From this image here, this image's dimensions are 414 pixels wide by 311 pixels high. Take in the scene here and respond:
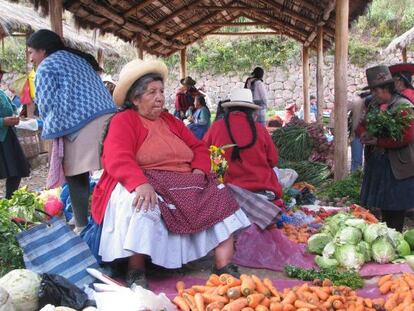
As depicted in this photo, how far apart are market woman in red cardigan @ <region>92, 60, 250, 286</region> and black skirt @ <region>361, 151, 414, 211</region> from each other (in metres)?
2.05

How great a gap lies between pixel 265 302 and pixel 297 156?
255 inches

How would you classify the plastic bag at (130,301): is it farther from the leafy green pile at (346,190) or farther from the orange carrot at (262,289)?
the leafy green pile at (346,190)

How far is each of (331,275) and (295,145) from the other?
575cm

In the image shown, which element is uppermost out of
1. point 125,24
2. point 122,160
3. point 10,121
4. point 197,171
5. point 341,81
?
point 125,24

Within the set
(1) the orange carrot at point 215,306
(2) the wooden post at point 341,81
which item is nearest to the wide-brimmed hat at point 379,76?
(2) the wooden post at point 341,81

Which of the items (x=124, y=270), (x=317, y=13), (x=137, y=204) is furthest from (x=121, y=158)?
(x=317, y=13)

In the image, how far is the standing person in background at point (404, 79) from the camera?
539 centimetres

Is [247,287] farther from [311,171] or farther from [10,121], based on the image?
[311,171]

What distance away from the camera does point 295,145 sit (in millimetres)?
9141

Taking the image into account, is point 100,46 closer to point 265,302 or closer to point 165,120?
point 165,120

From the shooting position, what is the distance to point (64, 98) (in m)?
4.21

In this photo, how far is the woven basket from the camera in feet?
33.2

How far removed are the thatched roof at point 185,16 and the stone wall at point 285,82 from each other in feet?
28.2

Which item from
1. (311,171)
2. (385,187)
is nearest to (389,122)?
(385,187)
